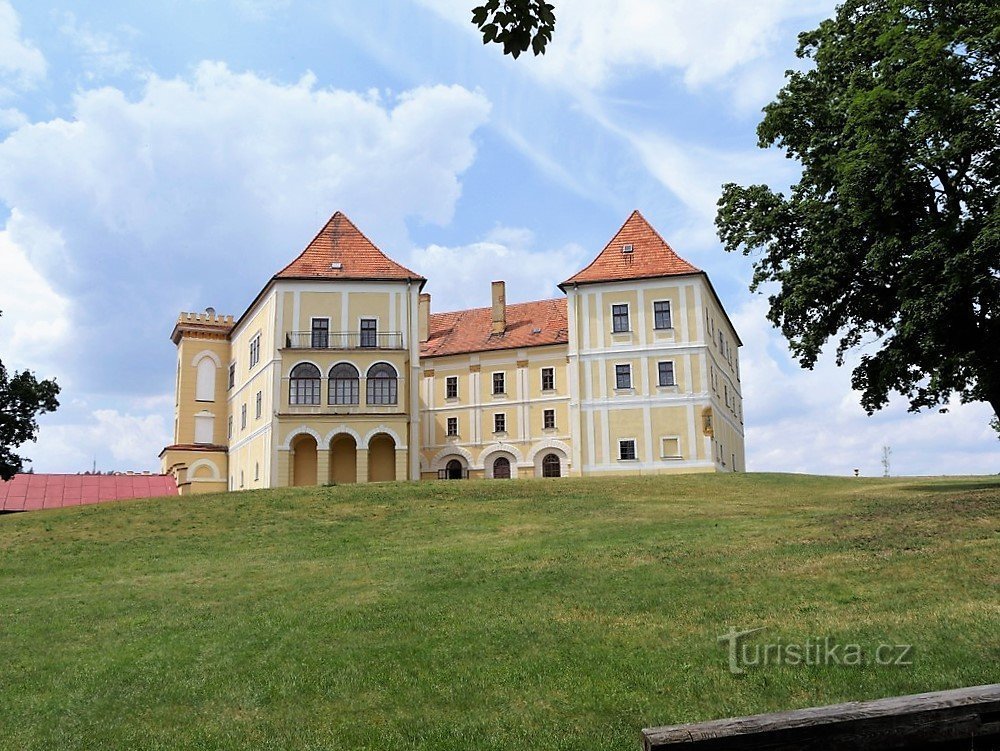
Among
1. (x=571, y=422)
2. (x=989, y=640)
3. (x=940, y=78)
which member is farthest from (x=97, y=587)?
(x=571, y=422)

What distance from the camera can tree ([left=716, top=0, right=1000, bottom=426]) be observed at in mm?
23438

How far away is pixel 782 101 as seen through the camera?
2894 centimetres

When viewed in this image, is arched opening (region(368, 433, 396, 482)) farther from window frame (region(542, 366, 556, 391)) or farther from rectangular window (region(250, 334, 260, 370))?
window frame (region(542, 366, 556, 391))

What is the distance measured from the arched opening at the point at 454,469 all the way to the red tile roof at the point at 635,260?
14358mm

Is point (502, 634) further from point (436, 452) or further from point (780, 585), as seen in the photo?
point (436, 452)

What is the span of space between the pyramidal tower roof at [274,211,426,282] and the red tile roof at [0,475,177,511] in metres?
15.9

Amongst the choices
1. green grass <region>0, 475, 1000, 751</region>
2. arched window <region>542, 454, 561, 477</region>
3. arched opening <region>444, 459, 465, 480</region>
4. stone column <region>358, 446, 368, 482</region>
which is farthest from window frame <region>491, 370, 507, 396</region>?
green grass <region>0, 475, 1000, 751</region>

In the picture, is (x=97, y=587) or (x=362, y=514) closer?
(x=97, y=587)

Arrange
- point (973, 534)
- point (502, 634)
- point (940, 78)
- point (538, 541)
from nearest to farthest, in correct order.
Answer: point (502, 634), point (973, 534), point (538, 541), point (940, 78)

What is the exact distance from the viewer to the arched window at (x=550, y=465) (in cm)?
5641

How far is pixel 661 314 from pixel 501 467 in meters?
14.6

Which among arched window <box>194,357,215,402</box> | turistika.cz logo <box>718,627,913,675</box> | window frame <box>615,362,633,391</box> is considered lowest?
turistika.cz logo <box>718,627,913,675</box>

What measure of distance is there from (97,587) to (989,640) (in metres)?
15.4

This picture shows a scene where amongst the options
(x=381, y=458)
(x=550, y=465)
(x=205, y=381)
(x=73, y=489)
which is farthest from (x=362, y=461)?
(x=73, y=489)
